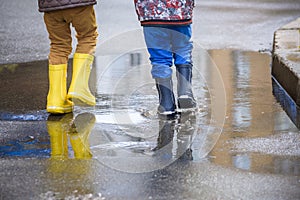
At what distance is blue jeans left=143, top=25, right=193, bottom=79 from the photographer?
482 cm

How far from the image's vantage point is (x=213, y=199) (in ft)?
10.5

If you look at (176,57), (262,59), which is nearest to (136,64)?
(262,59)

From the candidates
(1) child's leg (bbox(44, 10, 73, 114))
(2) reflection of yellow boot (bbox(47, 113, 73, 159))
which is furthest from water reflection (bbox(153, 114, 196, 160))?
(1) child's leg (bbox(44, 10, 73, 114))

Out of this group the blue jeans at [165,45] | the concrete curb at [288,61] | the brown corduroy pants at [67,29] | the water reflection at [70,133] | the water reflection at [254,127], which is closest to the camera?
the water reflection at [254,127]

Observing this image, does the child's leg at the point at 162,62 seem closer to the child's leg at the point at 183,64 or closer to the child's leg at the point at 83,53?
the child's leg at the point at 183,64

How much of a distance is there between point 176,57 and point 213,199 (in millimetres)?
1941

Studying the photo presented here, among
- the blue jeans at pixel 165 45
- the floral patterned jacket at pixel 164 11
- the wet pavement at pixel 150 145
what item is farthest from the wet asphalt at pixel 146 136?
the floral patterned jacket at pixel 164 11

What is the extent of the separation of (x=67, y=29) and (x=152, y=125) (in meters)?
1.11

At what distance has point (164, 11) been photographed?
470cm

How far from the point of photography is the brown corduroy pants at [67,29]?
4.96 metres

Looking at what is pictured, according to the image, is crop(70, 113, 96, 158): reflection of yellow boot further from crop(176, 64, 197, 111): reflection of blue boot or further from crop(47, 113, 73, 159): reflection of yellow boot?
crop(176, 64, 197, 111): reflection of blue boot

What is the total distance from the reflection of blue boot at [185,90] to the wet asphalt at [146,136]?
143mm

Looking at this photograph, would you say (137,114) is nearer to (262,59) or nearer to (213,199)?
(213,199)

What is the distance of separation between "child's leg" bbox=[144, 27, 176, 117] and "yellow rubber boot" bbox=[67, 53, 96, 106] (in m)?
0.55
